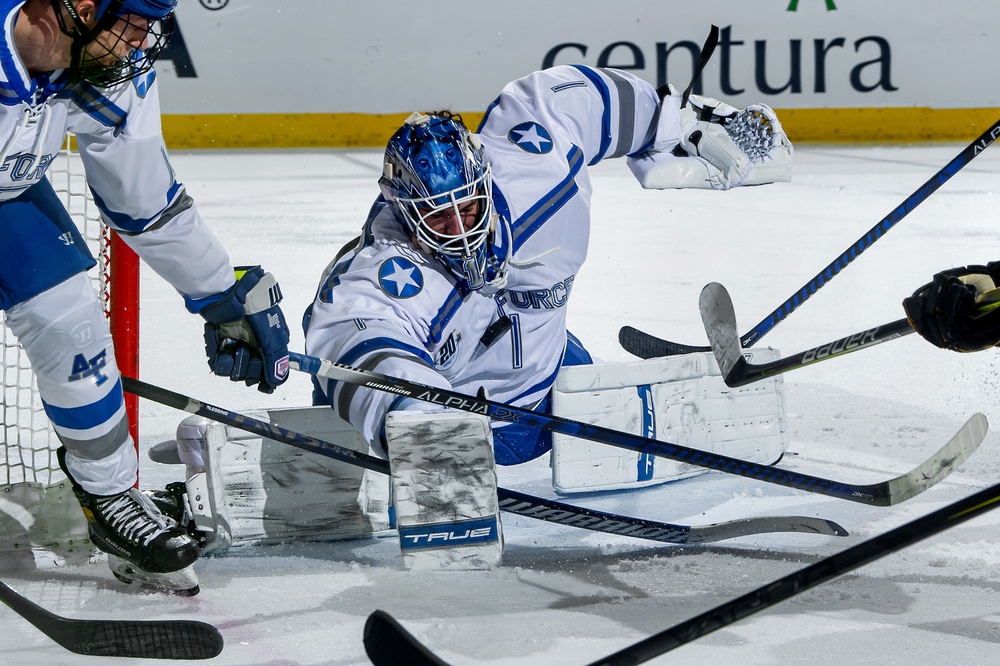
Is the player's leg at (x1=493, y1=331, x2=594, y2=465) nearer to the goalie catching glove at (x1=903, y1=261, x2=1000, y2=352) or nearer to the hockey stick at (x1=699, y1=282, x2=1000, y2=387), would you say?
the hockey stick at (x1=699, y1=282, x2=1000, y2=387)

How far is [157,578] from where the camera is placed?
2.14 m

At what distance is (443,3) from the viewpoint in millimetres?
7078

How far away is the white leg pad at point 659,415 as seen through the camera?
8.38 feet

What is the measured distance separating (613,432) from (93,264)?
100cm

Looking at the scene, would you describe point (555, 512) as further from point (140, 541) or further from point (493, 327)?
point (140, 541)

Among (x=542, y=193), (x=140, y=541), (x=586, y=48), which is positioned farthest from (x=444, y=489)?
(x=586, y=48)

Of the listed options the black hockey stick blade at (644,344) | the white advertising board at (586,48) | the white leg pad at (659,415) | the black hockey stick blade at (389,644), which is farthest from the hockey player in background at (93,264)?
the white advertising board at (586,48)

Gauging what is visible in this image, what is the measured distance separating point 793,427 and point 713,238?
2154mm

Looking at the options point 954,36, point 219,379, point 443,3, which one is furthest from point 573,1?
point 219,379

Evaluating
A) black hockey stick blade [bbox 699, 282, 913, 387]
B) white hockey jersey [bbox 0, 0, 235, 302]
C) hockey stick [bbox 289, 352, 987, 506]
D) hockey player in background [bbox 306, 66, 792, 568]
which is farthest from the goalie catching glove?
white hockey jersey [bbox 0, 0, 235, 302]

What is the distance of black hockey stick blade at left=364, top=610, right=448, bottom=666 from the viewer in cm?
161

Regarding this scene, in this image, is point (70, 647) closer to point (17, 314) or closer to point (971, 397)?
point (17, 314)

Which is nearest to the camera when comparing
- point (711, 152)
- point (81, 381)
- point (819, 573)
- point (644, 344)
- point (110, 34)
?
point (819, 573)

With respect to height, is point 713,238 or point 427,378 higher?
point 713,238
